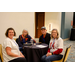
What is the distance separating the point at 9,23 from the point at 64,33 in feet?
19.0

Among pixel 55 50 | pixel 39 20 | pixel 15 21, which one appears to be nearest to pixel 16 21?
pixel 15 21

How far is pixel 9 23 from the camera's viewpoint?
4.59 metres

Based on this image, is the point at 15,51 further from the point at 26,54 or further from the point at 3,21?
the point at 3,21

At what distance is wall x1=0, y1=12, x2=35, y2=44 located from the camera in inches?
169

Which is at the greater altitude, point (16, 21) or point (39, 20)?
point (39, 20)

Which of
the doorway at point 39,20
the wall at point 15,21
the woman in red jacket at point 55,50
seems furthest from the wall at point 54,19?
the woman in red jacket at point 55,50

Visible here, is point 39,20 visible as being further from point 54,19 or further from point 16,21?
point 16,21

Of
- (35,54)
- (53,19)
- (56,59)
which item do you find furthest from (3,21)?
(53,19)

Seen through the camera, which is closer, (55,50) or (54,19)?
(55,50)

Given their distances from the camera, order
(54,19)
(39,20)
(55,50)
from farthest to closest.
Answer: (39,20), (54,19), (55,50)

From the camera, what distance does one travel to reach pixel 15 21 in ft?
15.9

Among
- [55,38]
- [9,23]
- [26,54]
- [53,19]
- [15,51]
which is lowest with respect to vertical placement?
[26,54]

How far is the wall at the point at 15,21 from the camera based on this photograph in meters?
4.28

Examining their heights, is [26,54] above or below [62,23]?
below
